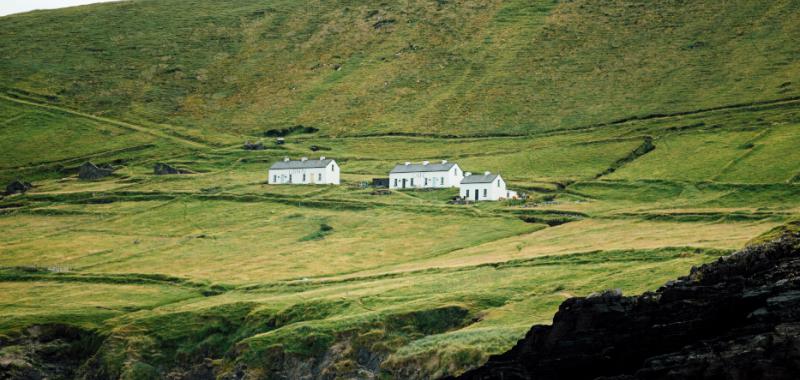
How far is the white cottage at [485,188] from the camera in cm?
17862

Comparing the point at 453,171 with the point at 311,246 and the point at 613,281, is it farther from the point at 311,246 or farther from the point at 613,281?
the point at 613,281

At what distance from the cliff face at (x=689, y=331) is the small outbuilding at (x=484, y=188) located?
111 meters

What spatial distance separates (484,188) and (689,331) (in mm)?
121012

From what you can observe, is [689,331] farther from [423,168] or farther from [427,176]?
[423,168]

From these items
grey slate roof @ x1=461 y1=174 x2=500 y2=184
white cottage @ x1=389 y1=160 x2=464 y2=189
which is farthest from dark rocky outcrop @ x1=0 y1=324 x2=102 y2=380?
white cottage @ x1=389 y1=160 x2=464 y2=189

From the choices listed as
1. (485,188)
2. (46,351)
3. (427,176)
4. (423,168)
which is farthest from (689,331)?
(423,168)

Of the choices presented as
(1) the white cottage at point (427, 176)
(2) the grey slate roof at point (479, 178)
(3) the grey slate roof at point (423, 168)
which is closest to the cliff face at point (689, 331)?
(2) the grey slate roof at point (479, 178)

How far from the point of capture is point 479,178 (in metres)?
182

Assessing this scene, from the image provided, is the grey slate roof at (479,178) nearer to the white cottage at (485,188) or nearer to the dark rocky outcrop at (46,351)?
the white cottage at (485,188)

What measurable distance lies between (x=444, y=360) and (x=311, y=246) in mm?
69061

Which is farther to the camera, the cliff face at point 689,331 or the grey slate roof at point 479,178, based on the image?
the grey slate roof at point 479,178

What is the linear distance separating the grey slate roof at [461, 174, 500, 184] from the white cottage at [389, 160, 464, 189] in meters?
9.24

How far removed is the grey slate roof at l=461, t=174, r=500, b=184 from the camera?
179288mm

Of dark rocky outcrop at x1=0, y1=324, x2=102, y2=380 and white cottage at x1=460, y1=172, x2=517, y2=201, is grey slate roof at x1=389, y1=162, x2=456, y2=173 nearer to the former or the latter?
white cottage at x1=460, y1=172, x2=517, y2=201
